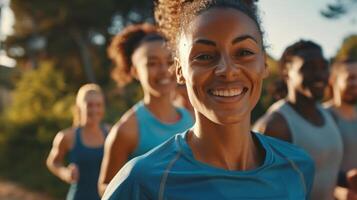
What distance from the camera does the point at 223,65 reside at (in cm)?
180

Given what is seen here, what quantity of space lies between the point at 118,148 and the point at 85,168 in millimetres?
1841

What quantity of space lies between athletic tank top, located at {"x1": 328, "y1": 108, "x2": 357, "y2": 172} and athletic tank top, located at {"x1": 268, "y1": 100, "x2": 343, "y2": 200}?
869mm

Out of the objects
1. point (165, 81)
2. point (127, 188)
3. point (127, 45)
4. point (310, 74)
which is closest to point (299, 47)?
point (310, 74)

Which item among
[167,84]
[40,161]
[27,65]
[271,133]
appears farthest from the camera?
[27,65]

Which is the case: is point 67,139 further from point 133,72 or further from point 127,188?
point 127,188

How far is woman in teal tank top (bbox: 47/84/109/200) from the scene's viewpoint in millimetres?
4943

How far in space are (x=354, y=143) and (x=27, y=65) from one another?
2577cm

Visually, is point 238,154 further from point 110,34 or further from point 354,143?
point 110,34

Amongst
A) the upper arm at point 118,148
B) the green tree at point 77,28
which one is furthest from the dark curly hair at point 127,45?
the green tree at point 77,28

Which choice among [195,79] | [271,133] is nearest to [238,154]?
[195,79]

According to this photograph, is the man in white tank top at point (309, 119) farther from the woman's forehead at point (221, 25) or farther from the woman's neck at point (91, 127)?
the woman's neck at point (91, 127)

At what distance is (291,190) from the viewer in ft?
6.38

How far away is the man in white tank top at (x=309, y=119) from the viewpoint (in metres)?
3.25

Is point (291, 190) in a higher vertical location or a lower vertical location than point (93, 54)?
lower
